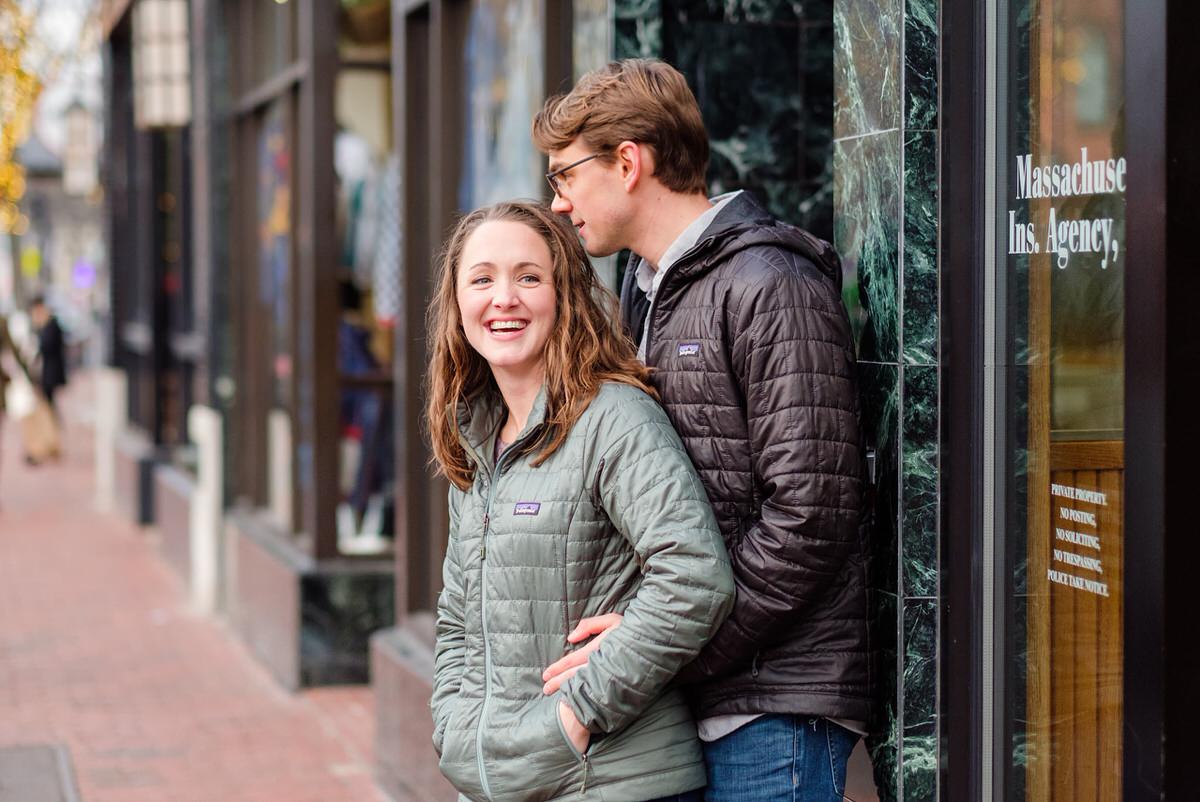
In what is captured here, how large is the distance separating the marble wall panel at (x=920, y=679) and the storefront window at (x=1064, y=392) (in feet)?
0.46

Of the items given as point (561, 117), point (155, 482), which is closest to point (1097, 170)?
point (561, 117)

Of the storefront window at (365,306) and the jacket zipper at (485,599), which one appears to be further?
the storefront window at (365,306)

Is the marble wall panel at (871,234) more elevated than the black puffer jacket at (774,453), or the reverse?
the marble wall panel at (871,234)

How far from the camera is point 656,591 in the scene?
256 cm

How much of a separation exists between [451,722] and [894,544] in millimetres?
878

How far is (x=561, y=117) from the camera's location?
9.46 ft

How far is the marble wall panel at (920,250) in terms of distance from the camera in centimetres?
299

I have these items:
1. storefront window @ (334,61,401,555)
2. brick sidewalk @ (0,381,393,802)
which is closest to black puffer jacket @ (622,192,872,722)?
brick sidewalk @ (0,381,393,802)

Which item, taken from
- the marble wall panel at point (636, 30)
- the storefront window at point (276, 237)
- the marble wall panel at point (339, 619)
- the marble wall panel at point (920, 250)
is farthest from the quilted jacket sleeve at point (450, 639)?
the storefront window at point (276, 237)

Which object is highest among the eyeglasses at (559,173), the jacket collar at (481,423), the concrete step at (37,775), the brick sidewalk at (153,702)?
the eyeglasses at (559,173)

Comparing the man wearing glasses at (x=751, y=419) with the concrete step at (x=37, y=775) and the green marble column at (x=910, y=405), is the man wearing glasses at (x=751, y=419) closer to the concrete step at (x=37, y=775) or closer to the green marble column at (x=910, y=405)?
the green marble column at (x=910, y=405)

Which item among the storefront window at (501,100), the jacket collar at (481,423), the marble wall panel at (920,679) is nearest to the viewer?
the jacket collar at (481,423)

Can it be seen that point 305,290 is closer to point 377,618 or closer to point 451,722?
point 377,618

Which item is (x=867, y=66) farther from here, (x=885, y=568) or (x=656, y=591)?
(x=656, y=591)
